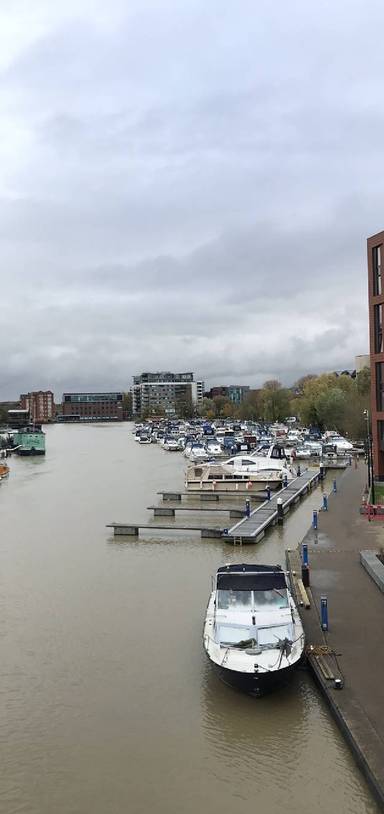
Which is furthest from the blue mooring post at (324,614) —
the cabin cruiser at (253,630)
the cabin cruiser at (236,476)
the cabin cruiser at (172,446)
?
the cabin cruiser at (172,446)

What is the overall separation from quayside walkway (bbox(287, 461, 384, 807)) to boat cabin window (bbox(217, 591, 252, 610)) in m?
1.63

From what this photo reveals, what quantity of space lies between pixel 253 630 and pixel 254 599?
1642mm

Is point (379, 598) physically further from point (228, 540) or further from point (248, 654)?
point (228, 540)

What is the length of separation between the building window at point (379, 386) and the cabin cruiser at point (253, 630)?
74.3 feet

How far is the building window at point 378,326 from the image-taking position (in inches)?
1526

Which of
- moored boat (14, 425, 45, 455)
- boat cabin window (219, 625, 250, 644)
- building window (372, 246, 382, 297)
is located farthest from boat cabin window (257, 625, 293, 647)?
moored boat (14, 425, 45, 455)

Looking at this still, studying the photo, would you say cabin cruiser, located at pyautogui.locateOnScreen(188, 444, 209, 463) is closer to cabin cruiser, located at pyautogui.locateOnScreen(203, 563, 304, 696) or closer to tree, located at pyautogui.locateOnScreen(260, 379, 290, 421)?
cabin cruiser, located at pyautogui.locateOnScreen(203, 563, 304, 696)

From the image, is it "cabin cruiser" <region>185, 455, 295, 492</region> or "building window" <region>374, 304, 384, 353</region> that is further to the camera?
"cabin cruiser" <region>185, 455, 295, 492</region>

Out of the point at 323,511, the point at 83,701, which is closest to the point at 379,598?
the point at 83,701

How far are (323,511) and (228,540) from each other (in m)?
6.86

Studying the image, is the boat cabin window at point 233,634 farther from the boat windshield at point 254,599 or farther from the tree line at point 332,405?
the tree line at point 332,405

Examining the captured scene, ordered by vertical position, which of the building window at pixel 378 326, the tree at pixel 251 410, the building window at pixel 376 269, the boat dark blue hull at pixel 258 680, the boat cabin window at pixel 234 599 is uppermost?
the building window at pixel 376 269

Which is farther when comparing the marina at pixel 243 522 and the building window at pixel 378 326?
the building window at pixel 378 326

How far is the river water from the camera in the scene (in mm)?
10906
